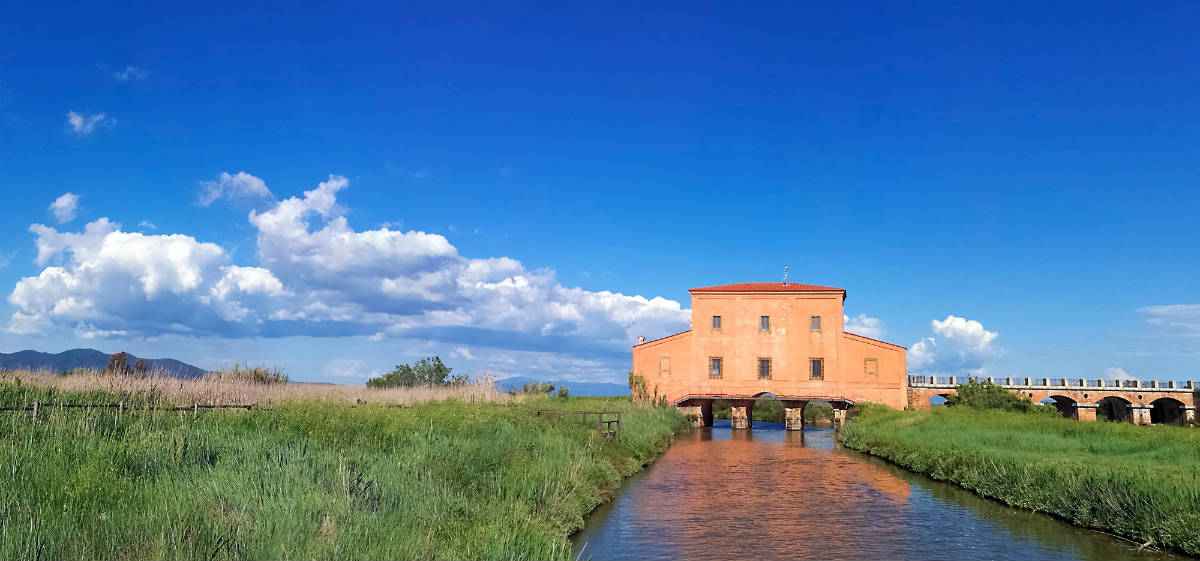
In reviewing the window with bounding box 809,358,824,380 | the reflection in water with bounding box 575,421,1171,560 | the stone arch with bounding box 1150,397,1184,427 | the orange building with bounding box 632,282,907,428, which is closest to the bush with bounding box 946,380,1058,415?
the orange building with bounding box 632,282,907,428

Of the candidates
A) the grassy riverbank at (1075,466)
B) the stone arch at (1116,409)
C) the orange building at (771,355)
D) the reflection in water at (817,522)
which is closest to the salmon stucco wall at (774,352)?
the orange building at (771,355)

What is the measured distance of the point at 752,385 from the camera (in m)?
50.3

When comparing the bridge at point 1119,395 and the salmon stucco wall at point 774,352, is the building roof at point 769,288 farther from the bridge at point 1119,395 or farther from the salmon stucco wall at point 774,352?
the bridge at point 1119,395

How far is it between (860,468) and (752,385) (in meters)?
23.8

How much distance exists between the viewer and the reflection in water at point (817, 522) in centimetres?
1270

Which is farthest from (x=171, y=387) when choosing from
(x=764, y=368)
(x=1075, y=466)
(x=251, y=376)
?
(x=764, y=368)

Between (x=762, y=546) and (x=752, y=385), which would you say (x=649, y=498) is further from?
(x=752, y=385)

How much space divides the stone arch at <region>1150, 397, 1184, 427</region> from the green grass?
61978mm

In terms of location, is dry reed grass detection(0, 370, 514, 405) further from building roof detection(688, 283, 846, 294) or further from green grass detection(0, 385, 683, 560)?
building roof detection(688, 283, 846, 294)

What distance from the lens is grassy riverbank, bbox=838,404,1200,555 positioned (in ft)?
42.8

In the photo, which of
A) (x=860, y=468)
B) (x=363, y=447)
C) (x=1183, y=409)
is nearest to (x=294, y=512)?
(x=363, y=447)

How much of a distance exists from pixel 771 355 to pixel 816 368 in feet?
10.0

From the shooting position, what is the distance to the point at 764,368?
5022 cm

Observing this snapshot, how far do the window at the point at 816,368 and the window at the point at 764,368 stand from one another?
9.12 feet
